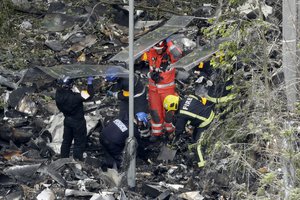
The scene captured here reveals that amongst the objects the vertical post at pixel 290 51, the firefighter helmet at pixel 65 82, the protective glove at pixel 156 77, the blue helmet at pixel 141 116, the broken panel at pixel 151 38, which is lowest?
the blue helmet at pixel 141 116

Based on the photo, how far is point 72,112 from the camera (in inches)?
529

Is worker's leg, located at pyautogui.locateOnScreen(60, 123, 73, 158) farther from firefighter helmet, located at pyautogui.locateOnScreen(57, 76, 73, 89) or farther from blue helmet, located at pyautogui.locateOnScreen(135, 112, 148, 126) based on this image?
blue helmet, located at pyautogui.locateOnScreen(135, 112, 148, 126)

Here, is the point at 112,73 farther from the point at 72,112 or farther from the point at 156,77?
the point at 156,77

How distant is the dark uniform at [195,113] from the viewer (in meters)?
13.1

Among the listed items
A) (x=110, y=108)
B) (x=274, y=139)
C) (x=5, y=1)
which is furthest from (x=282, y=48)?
(x=5, y=1)

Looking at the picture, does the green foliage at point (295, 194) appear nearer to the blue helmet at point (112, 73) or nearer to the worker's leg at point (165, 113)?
the blue helmet at point (112, 73)

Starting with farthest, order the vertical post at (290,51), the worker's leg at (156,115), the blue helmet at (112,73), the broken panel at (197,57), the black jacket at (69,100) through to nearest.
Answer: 1. the worker's leg at (156,115)
2. the black jacket at (69,100)
3. the blue helmet at (112,73)
4. the broken panel at (197,57)
5. the vertical post at (290,51)

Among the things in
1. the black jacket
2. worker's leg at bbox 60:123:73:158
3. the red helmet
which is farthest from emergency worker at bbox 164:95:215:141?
worker's leg at bbox 60:123:73:158

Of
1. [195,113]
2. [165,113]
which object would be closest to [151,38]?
[165,113]

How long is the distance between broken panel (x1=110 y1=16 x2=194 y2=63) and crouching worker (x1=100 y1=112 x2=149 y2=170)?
1.11 meters

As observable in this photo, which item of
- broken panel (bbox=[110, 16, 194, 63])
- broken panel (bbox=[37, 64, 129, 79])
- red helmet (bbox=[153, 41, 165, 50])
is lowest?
broken panel (bbox=[37, 64, 129, 79])

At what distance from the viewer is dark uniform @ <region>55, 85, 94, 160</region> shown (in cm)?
1328

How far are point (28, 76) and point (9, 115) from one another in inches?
89.1

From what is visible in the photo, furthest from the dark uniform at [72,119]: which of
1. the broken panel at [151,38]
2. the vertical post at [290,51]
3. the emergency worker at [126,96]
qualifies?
the vertical post at [290,51]
